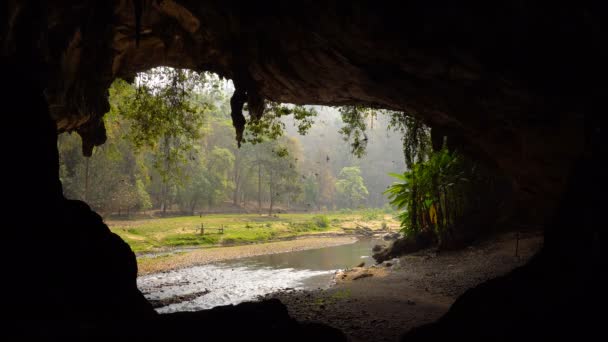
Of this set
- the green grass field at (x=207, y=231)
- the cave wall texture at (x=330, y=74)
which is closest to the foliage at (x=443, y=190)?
the cave wall texture at (x=330, y=74)

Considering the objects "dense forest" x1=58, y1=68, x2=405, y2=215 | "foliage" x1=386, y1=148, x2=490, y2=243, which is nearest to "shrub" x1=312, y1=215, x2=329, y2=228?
"dense forest" x1=58, y1=68, x2=405, y2=215

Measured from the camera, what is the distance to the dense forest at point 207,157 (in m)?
13.0

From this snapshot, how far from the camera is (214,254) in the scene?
21719 millimetres

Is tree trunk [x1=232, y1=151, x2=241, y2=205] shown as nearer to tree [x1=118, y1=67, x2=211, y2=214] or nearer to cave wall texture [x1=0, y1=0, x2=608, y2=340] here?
tree [x1=118, y1=67, x2=211, y2=214]

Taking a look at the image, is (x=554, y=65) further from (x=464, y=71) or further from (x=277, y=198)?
(x=277, y=198)

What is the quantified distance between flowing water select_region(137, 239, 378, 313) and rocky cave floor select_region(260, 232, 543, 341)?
7.48 ft

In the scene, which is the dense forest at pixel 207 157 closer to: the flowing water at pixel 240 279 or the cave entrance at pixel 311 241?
the cave entrance at pixel 311 241

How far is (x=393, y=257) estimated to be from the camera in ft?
45.9

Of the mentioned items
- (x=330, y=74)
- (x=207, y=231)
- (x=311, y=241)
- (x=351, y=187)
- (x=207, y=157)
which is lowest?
(x=311, y=241)

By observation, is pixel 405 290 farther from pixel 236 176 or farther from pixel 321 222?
pixel 236 176

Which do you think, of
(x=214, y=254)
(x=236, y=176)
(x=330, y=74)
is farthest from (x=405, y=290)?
(x=236, y=176)

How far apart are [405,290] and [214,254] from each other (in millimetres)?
15335

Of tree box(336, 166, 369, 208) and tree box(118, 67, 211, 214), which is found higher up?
tree box(118, 67, 211, 214)

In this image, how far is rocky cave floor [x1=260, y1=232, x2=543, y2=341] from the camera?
6327 millimetres
